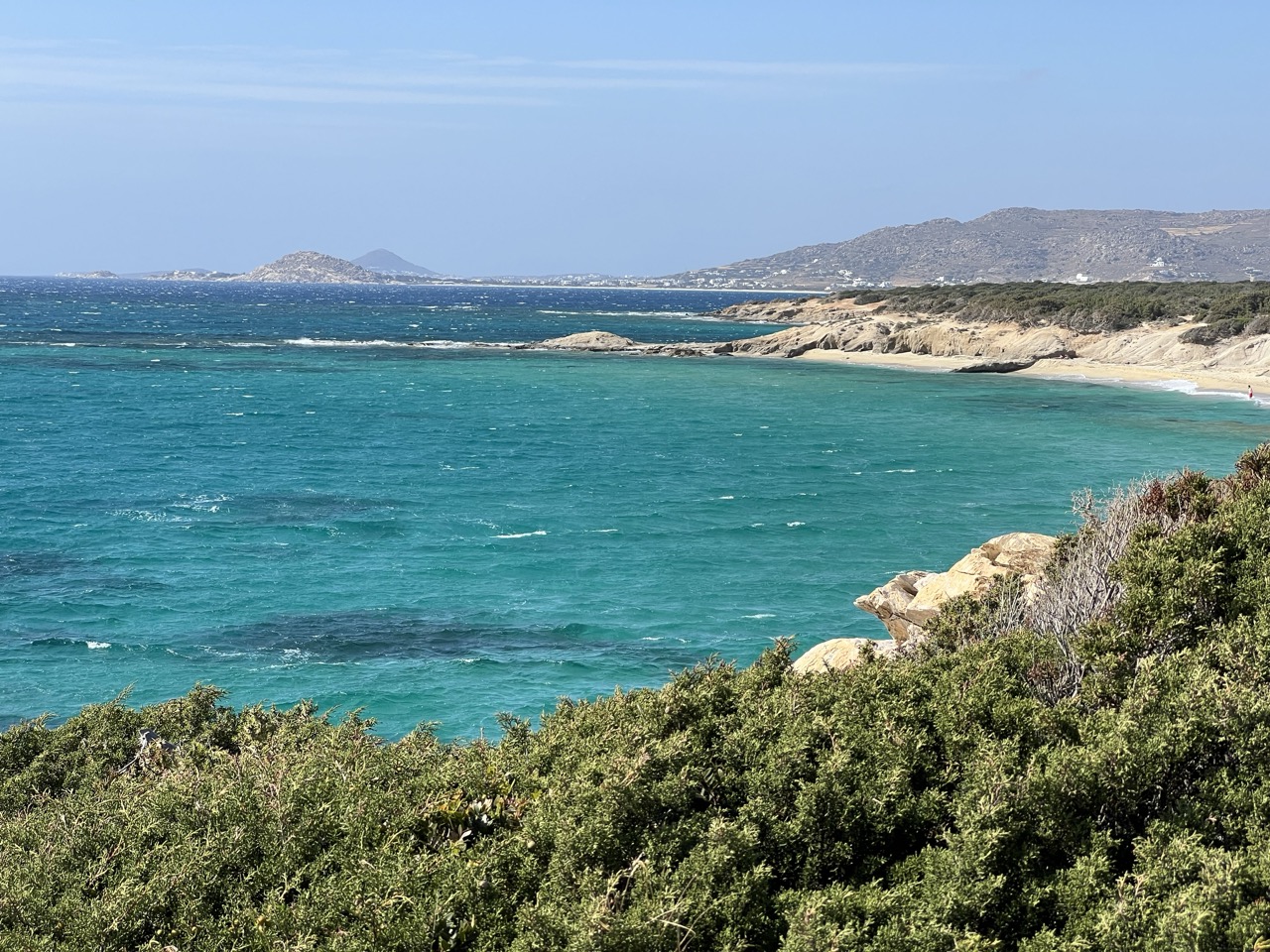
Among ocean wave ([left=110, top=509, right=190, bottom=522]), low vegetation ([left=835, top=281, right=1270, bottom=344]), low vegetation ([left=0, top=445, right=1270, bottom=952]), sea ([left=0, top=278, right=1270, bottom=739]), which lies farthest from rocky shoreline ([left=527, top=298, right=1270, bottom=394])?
low vegetation ([left=0, top=445, right=1270, bottom=952])

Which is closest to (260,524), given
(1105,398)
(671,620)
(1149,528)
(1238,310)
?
(671,620)

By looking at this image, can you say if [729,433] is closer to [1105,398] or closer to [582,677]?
[1105,398]

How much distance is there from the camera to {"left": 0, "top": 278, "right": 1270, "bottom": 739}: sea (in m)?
22.4

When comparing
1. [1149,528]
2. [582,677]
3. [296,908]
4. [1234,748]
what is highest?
[1149,528]

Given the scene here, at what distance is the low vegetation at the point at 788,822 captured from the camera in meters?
6.36

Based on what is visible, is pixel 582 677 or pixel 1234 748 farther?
pixel 582 677

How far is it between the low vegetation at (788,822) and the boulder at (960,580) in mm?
5939

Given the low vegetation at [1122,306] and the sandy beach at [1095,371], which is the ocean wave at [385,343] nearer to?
the sandy beach at [1095,371]

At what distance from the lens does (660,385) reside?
73750mm

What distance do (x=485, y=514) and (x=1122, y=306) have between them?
7142 cm

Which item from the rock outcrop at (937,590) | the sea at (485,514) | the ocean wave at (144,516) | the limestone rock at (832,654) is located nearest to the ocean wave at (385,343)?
the sea at (485,514)

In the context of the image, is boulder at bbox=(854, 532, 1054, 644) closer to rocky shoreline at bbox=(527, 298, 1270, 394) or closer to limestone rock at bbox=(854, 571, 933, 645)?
limestone rock at bbox=(854, 571, 933, 645)

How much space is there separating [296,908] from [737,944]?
8.70 feet

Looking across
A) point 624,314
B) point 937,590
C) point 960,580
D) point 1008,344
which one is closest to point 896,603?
point 937,590
